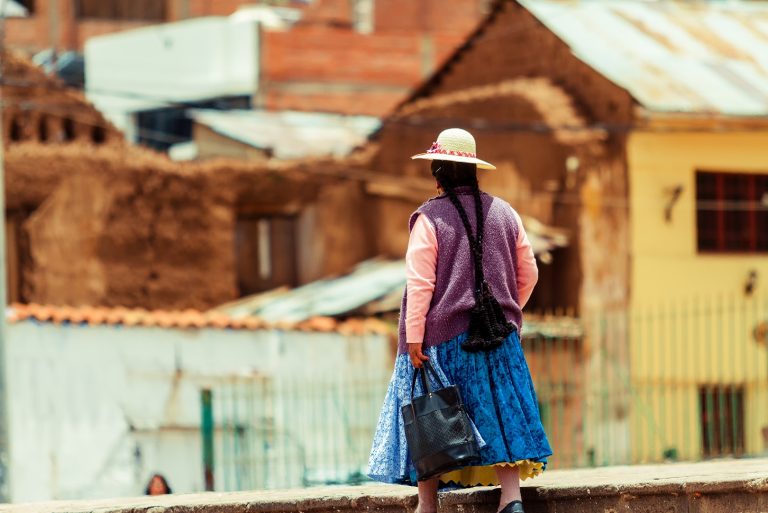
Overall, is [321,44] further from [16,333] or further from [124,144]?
[16,333]

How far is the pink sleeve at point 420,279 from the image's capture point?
614cm

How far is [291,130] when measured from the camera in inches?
1043

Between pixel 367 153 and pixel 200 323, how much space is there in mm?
7897

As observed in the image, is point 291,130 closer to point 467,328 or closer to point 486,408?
point 467,328

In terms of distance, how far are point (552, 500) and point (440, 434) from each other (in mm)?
702

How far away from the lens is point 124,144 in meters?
22.3

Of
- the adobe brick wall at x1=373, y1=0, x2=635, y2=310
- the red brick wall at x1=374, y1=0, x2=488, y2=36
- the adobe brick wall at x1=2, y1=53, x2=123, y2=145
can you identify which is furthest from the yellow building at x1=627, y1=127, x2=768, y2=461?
the red brick wall at x1=374, y1=0, x2=488, y2=36

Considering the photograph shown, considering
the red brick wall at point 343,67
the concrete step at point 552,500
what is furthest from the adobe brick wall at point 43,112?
the concrete step at point 552,500

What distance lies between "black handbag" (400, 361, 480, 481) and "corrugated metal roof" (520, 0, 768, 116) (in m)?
12.9

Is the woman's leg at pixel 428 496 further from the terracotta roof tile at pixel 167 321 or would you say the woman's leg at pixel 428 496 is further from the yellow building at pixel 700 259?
the yellow building at pixel 700 259

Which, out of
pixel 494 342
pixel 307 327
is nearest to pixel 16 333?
pixel 307 327

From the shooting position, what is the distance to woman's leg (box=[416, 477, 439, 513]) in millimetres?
6262

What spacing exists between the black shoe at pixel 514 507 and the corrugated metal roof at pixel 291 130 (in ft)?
58.5

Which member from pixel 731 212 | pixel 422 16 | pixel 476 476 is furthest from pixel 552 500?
pixel 422 16
